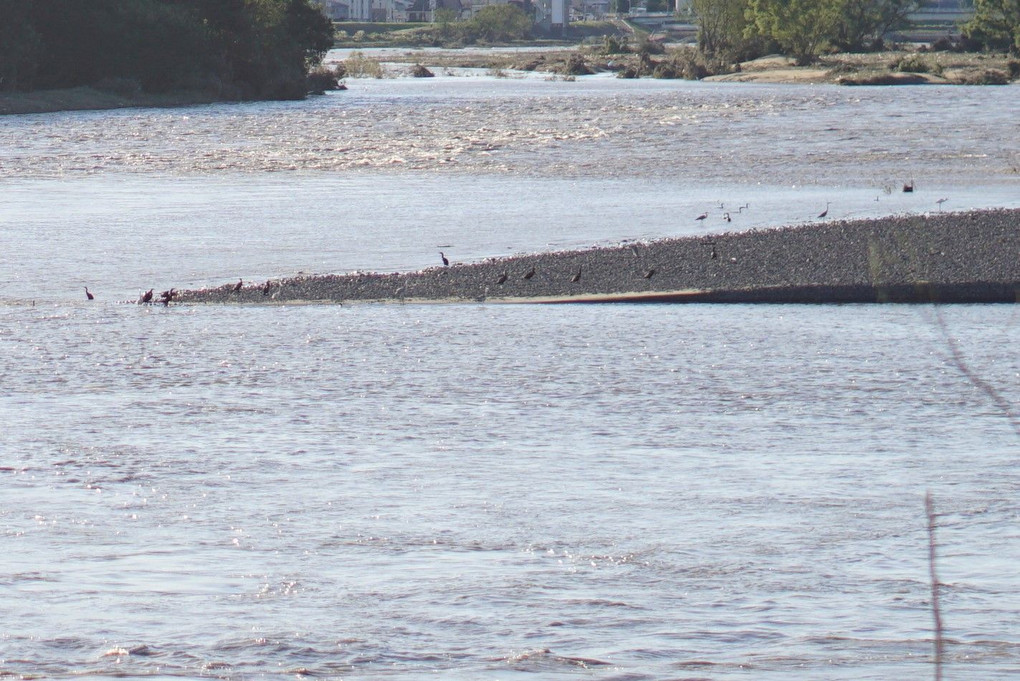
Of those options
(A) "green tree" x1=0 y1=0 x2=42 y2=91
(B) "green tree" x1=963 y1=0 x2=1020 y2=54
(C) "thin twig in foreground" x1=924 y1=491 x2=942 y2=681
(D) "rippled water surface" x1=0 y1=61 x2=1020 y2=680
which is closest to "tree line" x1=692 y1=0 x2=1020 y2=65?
(B) "green tree" x1=963 y1=0 x2=1020 y2=54

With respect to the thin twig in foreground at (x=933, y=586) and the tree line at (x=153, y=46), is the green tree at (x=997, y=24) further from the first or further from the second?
the thin twig in foreground at (x=933, y=586)

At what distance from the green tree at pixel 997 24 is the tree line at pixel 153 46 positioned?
5211 cm

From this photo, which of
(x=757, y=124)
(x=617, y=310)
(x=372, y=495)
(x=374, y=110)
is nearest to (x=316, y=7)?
(x=374, y=110)

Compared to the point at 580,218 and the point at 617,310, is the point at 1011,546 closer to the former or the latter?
the point at 617,310

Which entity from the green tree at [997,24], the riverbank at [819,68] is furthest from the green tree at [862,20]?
the green tree at [997,24]

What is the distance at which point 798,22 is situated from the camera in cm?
11294

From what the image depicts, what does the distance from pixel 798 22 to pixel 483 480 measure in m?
110

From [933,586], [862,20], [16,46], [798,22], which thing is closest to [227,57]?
[16,46]

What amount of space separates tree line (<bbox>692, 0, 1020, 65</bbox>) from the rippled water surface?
98.9 metres

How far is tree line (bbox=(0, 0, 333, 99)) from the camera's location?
6994 cm

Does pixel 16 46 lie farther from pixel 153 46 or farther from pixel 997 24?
pixel 997 24

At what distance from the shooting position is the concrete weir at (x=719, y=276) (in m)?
13.4

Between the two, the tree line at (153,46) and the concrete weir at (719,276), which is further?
the tree line at (153,46)

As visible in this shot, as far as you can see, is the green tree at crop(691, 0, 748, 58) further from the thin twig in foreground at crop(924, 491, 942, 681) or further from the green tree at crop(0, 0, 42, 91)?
the thin twig in foreground at crop(924, 491, 942, 681)
